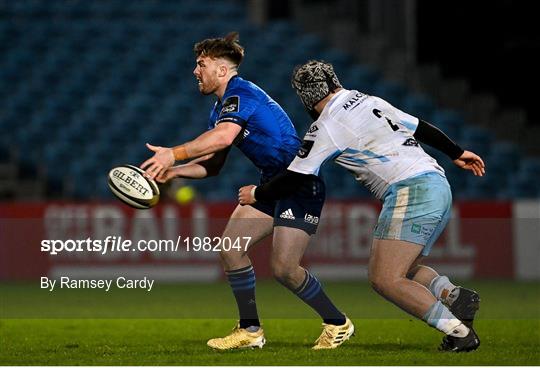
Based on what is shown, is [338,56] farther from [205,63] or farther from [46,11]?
[205,63]

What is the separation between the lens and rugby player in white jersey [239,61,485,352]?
7598 mm

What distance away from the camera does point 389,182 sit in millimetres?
7809

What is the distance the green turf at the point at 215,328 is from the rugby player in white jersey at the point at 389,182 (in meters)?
0.37

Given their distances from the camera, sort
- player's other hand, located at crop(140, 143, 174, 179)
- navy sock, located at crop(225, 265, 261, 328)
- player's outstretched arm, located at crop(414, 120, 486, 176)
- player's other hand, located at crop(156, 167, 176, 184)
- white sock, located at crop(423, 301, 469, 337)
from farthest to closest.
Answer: navy sock, located at crop(225, 265, 261, 328), player's outstretched arm, located at crop(414, 120, 486, 176), player's other hand, located at crop(156, 167, 176, 184), player's other hand, located at crop(140, 143, 174, 179), white sock, located at crop(423, 301, 469, 337)

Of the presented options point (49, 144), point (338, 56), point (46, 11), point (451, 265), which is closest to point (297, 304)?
point (451, 265)

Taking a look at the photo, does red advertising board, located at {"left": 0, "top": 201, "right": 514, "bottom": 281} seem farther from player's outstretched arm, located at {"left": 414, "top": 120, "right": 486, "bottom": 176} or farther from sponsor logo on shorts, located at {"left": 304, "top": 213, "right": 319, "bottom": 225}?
player's outstretched arm, located at {"left": 414, "top": 120, "right": 486, "bottom": 176}

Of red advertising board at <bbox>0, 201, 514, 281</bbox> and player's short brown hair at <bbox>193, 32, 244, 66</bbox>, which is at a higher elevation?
player's short brown hair at <bbox>193, 32, 244, 66</bbox>

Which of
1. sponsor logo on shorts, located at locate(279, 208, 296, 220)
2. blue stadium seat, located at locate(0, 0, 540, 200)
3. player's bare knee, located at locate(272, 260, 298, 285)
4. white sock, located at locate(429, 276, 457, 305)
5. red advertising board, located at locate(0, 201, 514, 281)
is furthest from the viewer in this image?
blue stadium seat, located at locate(0, 0, 540, 200)

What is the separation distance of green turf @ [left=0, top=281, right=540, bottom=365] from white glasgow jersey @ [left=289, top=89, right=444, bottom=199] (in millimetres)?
1215

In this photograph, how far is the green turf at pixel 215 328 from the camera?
775 cm

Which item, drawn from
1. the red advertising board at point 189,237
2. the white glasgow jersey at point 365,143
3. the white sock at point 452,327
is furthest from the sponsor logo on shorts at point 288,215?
the red advertising board at point 189,237

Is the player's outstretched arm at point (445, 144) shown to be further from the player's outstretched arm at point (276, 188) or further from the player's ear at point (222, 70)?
the player's ear at point (222, 70)

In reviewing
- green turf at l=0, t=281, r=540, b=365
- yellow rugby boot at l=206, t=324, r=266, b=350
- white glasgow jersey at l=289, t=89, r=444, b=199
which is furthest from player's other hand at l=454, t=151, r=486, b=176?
yellow rugby boot at l=206, t=324, r=266, b=350

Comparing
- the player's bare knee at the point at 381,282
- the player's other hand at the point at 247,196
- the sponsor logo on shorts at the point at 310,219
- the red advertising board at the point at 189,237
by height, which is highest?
the player's other hand at the point at 247,196
